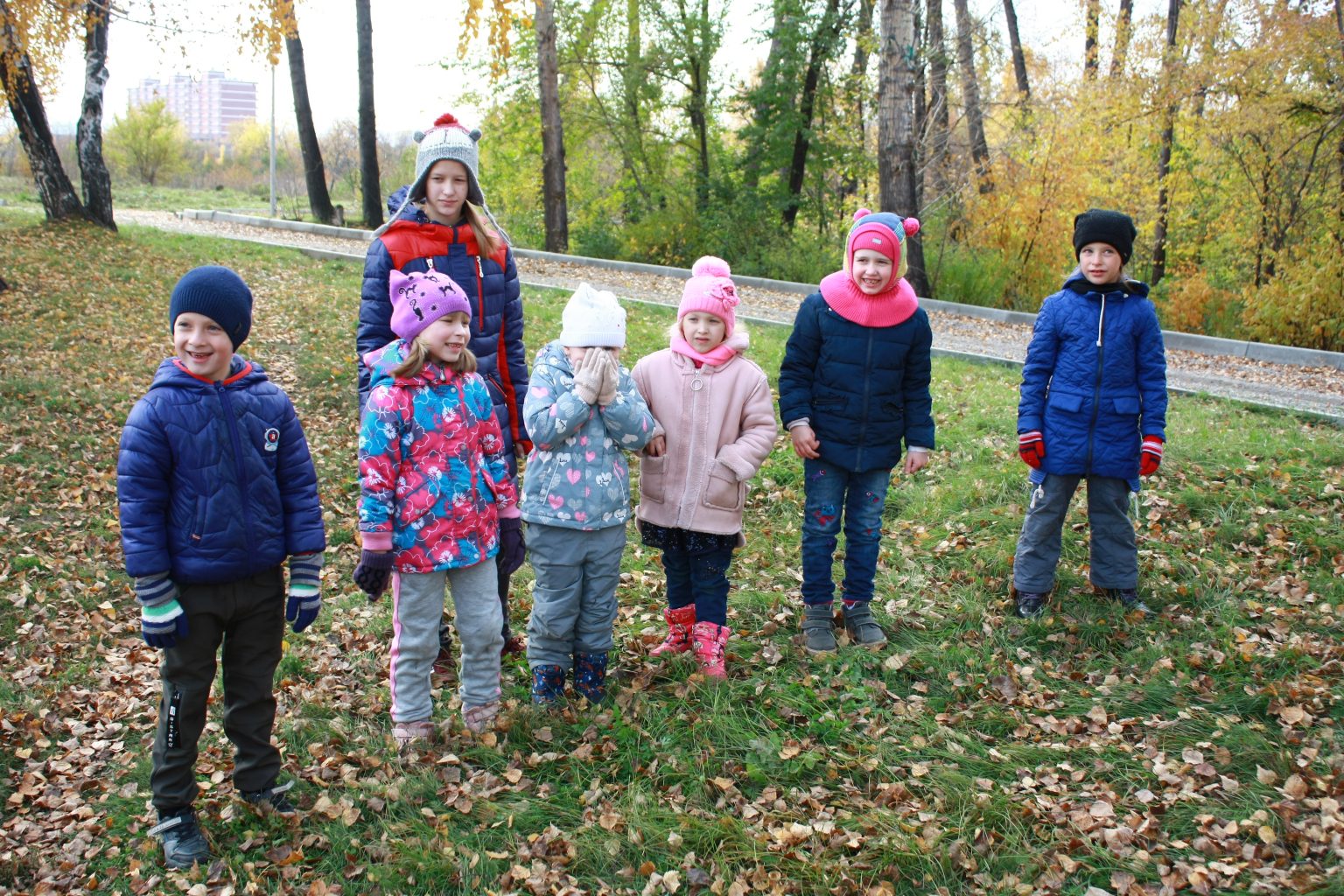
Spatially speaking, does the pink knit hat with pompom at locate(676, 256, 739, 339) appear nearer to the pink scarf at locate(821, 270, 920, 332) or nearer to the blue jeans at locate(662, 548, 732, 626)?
the pink scarf at locate(821, 270, 920, 332)

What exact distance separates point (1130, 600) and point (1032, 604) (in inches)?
19.9

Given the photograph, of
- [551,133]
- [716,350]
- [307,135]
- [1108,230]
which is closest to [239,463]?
[716,350]

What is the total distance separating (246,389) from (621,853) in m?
2.11

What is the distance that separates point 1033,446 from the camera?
5125mm

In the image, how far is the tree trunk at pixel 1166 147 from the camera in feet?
55.6

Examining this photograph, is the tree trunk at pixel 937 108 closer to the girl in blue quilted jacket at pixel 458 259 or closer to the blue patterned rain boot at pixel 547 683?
the girl in blue quilted jacket at pixel 458 259

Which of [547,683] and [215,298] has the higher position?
[215,298]

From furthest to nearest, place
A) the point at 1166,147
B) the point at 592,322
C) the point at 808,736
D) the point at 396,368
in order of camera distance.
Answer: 1. the point at 1166,147
2. the point at 808,736
3. the point at 592,322
4. the point at 396,368

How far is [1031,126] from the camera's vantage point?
672 inches

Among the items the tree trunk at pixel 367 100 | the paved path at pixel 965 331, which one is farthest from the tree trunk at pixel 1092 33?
the tree trunk at pixel 367 100

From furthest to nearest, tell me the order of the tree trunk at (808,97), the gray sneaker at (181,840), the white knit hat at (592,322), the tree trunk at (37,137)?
the tree trunk at (808,97)
the tree trunk at (37,137)
the white knit hat at (592,322)
the gray sneaker at (181,840)

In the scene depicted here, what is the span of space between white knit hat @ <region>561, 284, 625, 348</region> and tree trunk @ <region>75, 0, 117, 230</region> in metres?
14.3

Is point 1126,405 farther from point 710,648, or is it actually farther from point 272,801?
point 272,801

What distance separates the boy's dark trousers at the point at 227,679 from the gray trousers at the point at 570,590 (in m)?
1.01
